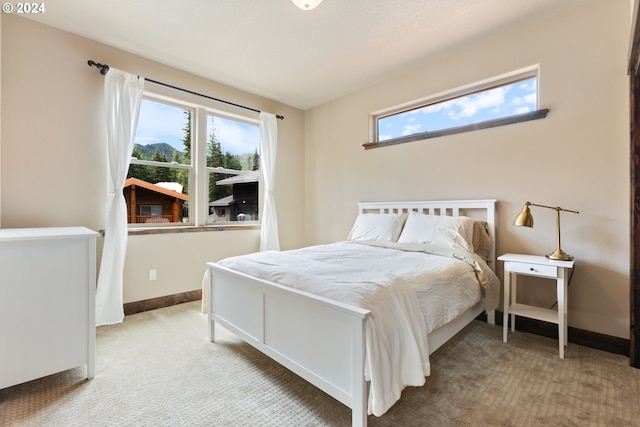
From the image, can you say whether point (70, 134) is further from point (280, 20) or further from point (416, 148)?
point (416, 148)

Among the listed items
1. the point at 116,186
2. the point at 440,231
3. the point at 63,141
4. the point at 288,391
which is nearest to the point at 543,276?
the point at 440,231

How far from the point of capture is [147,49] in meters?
2.74

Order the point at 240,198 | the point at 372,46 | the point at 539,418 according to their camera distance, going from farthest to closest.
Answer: the point at 240,198 → the point at 372,46 → the point at 539,418

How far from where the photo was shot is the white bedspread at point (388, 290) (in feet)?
3.99

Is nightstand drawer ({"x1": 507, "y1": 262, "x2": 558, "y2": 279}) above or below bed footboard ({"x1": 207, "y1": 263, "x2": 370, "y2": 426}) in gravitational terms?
above

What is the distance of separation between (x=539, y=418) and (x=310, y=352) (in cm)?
116

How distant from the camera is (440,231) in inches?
99.1

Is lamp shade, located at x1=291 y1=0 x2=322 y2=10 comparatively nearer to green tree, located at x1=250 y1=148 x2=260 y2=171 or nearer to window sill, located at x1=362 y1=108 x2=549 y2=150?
window sill, located at x1=362 y1=108 x2=549 y2=150

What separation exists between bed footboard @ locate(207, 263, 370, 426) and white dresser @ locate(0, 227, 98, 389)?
816 millimetres

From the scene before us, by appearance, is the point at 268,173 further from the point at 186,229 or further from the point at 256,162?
the point at 186,229

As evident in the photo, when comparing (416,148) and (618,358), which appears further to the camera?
(416,148)

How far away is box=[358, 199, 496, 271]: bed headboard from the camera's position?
2537mm

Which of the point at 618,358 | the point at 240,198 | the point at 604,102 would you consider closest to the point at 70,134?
the point at 240,198

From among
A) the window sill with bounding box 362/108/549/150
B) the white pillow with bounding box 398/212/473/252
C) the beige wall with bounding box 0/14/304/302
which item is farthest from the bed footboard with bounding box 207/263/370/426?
the window sill with bounding box 362/108/549/150
